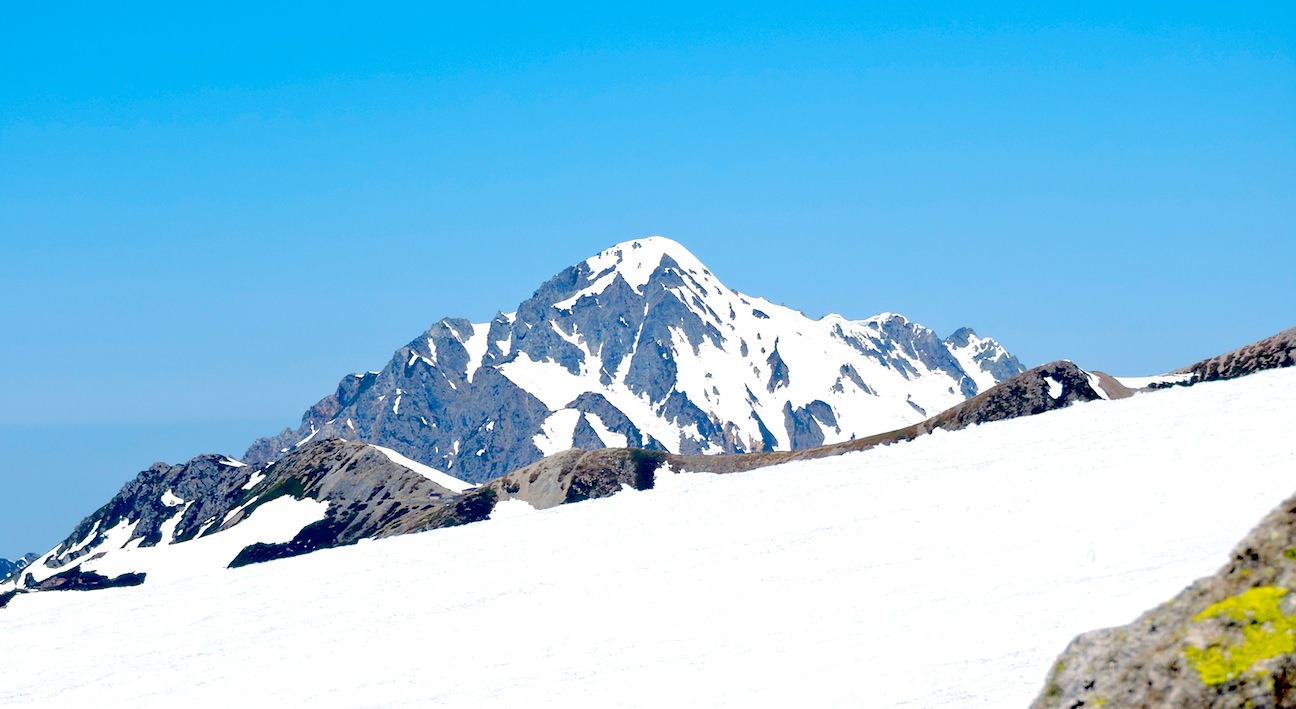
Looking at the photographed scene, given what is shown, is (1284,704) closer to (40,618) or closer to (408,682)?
(408,682)

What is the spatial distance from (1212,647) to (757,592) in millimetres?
27789

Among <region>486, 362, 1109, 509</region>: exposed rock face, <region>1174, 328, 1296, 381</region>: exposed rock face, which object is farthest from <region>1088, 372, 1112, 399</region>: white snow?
<region>1174, 328, 1296, 381</region>: exposed rock face

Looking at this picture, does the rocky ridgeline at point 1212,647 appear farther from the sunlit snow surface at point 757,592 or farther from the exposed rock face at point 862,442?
the exposed rock face at point 862,442

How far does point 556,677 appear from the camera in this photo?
32844mm

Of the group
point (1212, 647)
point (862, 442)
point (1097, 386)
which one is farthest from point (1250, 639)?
point (1097, 386)

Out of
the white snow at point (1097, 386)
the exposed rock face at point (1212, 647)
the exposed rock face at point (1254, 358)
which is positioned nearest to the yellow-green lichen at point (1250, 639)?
the exposed rock face at point (1212, 647)

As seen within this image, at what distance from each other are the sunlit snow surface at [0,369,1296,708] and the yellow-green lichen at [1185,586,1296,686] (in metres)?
12.7

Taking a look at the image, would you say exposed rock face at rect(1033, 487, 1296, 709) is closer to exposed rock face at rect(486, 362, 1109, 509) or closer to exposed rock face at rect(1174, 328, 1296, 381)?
exposed rock face at rect(486, 362, 1109, 509)

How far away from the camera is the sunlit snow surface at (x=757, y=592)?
Result: 96.9 ft

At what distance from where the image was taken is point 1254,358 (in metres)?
160

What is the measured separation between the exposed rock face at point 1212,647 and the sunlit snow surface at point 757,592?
464 inches

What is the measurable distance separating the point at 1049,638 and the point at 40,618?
48.2 meters

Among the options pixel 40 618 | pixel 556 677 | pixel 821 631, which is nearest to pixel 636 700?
pixel 556 677

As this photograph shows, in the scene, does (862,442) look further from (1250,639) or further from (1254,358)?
(1250,639)
